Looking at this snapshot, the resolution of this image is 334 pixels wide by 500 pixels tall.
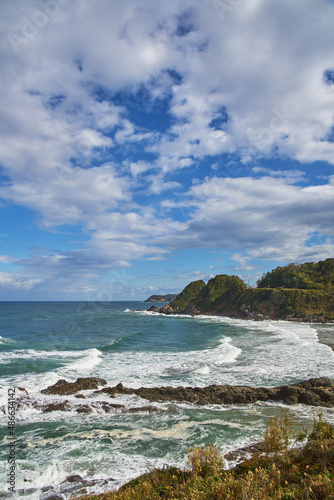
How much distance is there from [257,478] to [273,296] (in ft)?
287

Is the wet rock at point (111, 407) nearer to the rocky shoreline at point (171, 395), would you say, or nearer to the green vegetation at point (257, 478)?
the rocky shoreline at point (171, 395)

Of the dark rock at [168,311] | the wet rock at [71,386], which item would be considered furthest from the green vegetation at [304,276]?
the wet rock at [71,386]

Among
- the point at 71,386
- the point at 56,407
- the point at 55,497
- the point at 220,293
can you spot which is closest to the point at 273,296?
the point at 220,293

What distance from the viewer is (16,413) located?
47.4ft

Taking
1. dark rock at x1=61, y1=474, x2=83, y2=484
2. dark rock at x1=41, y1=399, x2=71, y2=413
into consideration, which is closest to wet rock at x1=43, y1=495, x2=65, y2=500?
dark rock at x1=61, y1=474, x2=83, y2=484

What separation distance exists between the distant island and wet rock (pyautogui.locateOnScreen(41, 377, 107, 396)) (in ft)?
219

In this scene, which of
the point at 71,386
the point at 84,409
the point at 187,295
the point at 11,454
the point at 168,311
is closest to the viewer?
the point at 11,454

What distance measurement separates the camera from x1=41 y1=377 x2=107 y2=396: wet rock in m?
16.9

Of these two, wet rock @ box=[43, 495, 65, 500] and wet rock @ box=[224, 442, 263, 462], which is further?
wet rock @ box=[224, 442, 263, 462]

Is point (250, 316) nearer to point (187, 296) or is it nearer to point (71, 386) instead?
point (187, 296)

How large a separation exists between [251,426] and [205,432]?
2.08m

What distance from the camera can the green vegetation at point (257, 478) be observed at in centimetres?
531

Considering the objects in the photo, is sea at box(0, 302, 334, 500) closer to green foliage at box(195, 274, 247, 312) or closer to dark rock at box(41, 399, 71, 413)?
dark rock at box(41, 399, 71, 413)

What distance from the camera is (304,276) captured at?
99.7 metres
